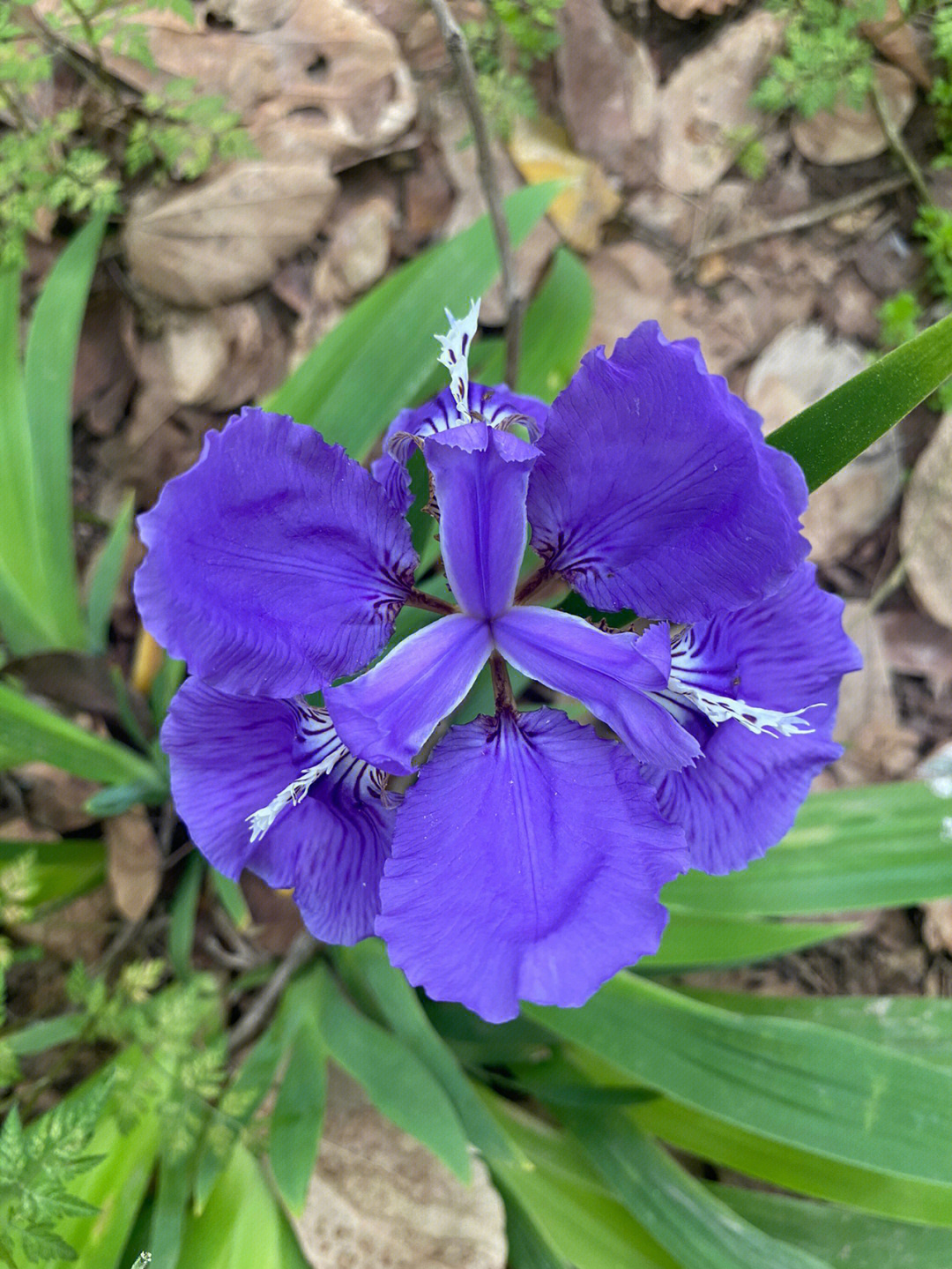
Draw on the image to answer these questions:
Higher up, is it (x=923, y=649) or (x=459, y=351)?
(x=459, y=351)

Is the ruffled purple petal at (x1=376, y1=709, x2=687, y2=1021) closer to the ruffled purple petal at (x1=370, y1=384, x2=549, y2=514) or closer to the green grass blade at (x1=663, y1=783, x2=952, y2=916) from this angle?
the ruffled purple petal at (x1=370, y1=384, x2=549, y2=514)

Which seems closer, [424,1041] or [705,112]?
[424,1041]

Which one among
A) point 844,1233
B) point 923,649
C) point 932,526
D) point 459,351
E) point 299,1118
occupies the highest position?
point 459,351

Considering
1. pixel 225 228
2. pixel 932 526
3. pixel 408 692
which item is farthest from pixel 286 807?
→ pixel 932 526

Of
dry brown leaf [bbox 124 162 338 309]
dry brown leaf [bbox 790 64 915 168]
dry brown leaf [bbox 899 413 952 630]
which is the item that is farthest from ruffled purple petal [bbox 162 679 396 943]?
dry brown leaf [bbox 790 64 915 168]

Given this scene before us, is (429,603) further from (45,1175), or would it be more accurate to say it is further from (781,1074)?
(781,1074)
